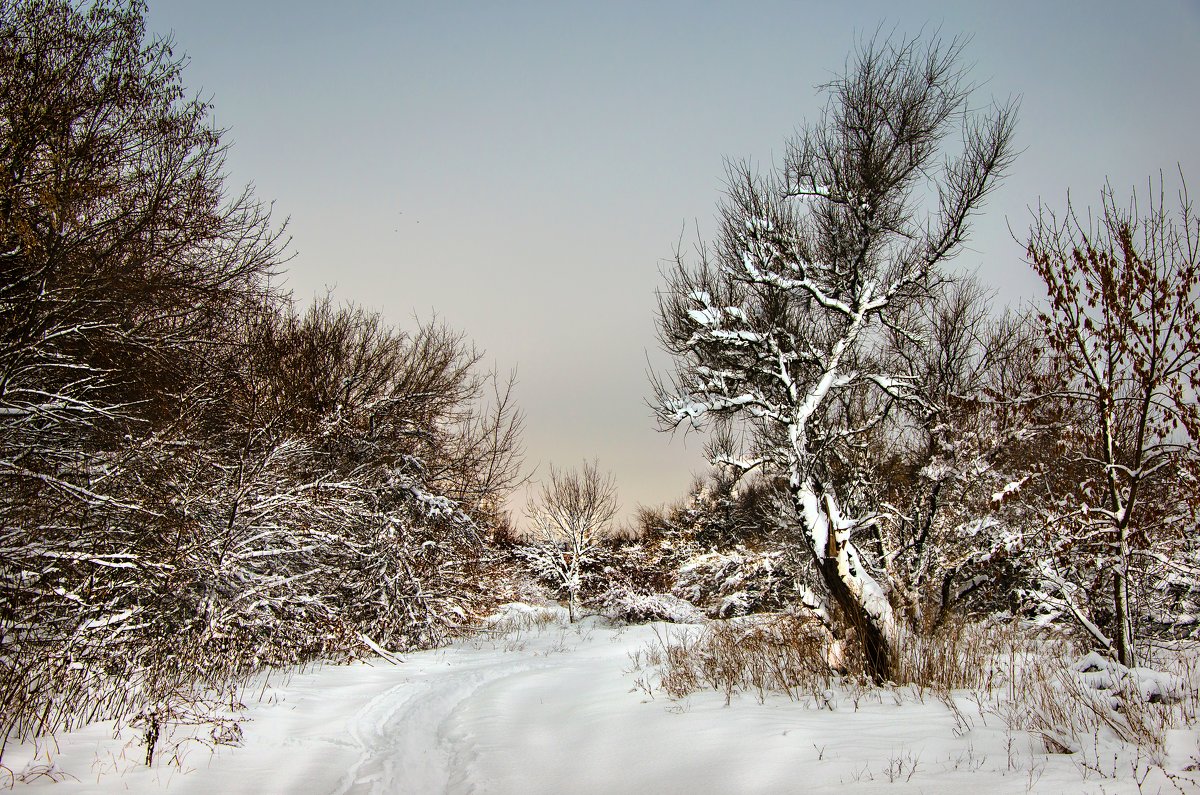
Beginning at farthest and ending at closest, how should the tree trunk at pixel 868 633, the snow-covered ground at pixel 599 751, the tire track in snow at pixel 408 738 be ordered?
the tree trunk at pixel 868 633 → the tire track in snow at pixel 408 738 → the snow-covered ground at pixel 599 751

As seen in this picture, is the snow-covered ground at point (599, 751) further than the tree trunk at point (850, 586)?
No

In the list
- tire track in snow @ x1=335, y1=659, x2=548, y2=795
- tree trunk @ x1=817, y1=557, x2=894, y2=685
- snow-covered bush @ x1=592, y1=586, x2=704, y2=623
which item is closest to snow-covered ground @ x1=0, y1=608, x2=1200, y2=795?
tire track in snow @ x1=335, y1=659, x2=548, y2=795

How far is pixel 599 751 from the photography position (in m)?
4.96

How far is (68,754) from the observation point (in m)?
4.01

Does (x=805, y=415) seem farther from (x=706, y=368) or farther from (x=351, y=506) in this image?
(x=351, y=506)

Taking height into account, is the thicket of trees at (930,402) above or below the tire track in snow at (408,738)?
above

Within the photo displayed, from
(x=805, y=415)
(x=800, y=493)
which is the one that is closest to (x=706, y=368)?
(x=805, y=415)

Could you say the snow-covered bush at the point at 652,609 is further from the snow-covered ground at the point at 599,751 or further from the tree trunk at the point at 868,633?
the tree trunk at the point at 868,633

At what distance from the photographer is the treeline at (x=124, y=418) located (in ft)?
18.4

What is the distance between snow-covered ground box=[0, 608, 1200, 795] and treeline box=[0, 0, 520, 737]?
849mm

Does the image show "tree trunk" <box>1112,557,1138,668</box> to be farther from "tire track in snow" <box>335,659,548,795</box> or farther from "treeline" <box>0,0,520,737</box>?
"treeline" <box>0,0,520,737</box>

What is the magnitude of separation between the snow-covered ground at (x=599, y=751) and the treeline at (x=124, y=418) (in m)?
0.85

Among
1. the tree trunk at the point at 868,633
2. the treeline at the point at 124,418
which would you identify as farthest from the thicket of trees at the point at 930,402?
the treeline at the point at 124,418

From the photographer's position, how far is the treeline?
561 centimetres
